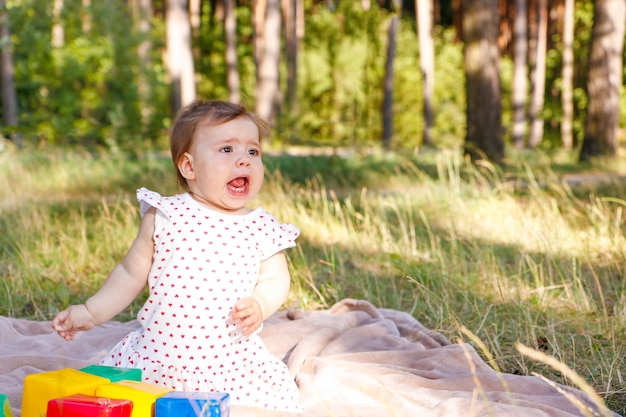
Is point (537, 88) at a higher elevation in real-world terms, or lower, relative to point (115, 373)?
lower

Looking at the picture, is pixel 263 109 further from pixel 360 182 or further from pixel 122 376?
pixel 122 376

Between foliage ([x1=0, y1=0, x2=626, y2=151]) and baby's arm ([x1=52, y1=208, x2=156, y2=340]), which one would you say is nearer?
baby's arm ([x1=52, y1=208, x2=156, y2=340])

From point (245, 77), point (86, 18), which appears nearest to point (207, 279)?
point (86, 18)

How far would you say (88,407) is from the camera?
2287 millimetres

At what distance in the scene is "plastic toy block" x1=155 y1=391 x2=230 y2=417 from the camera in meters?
2.35

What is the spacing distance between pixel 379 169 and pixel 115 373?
8797 mm

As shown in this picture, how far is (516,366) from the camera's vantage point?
3570 millimetres

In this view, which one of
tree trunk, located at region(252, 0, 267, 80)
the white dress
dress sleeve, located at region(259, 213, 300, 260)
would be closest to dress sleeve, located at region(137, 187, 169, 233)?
the white dress

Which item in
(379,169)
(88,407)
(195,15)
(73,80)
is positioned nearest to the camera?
(88,407)

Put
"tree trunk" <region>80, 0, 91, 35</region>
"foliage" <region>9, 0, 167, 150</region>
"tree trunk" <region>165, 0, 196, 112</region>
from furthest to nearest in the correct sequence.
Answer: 1. "tree trunk" <region>165, 0, 196, 112</region>
2. "tree trunk" <region>80, 0, 91, 35</region>
3. "foliage" <region>9, 0, 167, 150</region>

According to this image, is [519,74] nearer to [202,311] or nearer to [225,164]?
[225,164]

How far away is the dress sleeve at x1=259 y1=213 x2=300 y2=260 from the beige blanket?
0.59 m

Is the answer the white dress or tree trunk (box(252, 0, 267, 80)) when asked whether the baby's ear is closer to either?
the white dress

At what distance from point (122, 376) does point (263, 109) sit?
1586 centimetres
